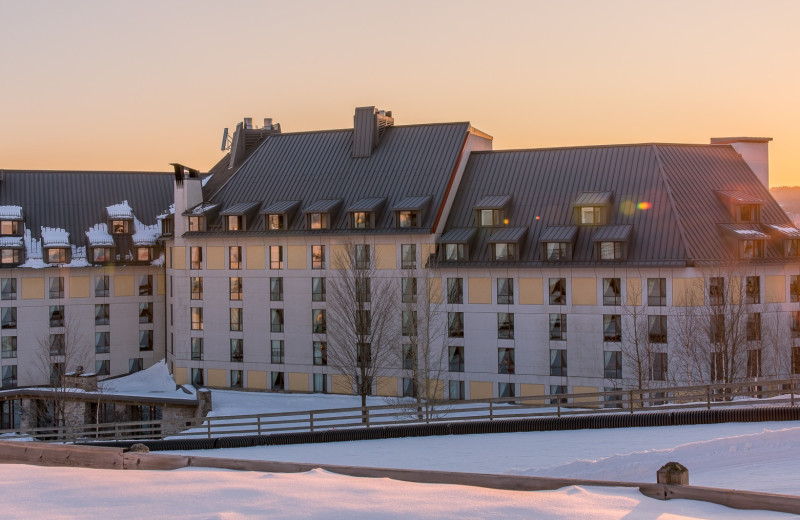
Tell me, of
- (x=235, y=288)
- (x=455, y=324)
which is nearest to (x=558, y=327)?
(x=455, y=324)

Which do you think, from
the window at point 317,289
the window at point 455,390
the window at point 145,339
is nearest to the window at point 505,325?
the window at point 455,390

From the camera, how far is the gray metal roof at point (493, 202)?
58.2m

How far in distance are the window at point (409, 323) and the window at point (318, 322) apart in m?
5.90

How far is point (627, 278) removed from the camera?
52750 mm

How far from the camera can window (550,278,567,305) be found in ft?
178

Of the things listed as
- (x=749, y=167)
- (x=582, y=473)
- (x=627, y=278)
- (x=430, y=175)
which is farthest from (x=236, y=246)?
(x=582, y=473)

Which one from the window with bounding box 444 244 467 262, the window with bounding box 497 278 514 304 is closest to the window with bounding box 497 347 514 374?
the window with bounding box 497 278 514 304

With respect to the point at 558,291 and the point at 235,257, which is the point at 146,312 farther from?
the point at 558,291

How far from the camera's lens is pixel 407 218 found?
5922 centimetres

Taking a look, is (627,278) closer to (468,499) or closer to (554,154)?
(554,154)

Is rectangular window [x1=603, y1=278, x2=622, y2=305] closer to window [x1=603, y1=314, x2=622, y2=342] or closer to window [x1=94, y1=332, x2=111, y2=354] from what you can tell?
window [x1=603, y1=314, x2=622, y2=342]

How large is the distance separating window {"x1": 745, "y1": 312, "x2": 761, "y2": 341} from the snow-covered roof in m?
46.1

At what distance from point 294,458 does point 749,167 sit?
146ft

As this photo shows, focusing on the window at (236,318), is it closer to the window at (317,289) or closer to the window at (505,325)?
the window at (317,289)
